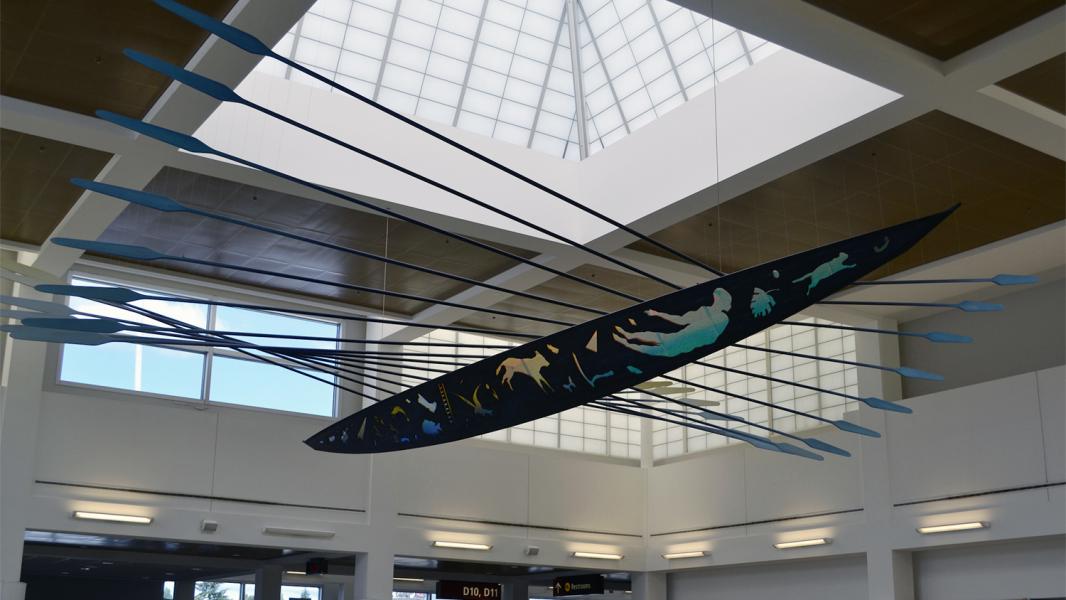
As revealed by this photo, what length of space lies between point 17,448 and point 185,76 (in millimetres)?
14721

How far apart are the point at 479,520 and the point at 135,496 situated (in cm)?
760

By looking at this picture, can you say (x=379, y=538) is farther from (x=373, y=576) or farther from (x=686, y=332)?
(x=686, y=332)

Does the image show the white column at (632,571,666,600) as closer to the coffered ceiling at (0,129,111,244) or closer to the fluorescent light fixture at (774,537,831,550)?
the fluorescent light fixture at (774,537,831,550)

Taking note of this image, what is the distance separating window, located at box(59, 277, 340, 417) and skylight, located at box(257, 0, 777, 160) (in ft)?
19.7

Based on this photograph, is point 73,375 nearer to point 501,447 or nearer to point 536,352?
point 501,447

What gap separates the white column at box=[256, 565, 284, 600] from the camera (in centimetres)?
2700

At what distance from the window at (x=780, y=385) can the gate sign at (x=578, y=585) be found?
385cm

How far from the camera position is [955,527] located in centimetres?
1934

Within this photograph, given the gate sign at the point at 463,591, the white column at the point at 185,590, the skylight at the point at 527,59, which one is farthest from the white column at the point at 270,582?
the skylight at the point at 527,59

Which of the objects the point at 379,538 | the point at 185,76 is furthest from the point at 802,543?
the point at 185,76

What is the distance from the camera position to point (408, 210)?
655 inches

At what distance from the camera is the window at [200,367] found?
21328 millimetres

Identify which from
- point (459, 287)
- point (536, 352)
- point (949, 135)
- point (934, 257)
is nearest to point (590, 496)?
point (459, 287)

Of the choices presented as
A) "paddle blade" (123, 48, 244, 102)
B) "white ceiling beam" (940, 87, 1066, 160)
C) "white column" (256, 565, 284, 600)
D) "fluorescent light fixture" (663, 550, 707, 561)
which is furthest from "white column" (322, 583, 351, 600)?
"paddle blade" (123, 48, 244, 102)
